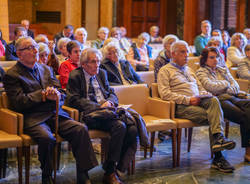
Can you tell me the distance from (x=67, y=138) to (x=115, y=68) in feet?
5.28

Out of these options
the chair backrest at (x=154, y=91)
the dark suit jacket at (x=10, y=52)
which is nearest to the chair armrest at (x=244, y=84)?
the chair backrest at (x=154, y=91)

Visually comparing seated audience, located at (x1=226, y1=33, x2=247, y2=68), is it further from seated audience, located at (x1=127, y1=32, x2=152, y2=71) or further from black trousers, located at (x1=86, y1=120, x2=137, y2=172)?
black trousers, located at (x1=86, y1=120, x2=137, y2=172)

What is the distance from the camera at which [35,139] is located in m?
3.77

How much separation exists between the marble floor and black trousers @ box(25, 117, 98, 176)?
14.1 inches

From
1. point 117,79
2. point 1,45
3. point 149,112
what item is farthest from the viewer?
point 1,45

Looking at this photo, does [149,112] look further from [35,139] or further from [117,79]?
[35,139]

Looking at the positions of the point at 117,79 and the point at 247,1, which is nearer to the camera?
the point at 117,79

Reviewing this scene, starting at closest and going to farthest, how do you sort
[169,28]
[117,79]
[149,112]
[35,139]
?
[35,139]
[149,112]
[117,79]
[169,28]

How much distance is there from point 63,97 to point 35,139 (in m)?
0.50

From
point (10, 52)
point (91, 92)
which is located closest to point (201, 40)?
point (10, 52)

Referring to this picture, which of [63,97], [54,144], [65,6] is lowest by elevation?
[54,144]

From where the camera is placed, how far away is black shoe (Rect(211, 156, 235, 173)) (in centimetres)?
457

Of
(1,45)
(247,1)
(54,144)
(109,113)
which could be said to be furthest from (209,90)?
(247,1)

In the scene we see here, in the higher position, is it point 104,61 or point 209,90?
point 104,61
